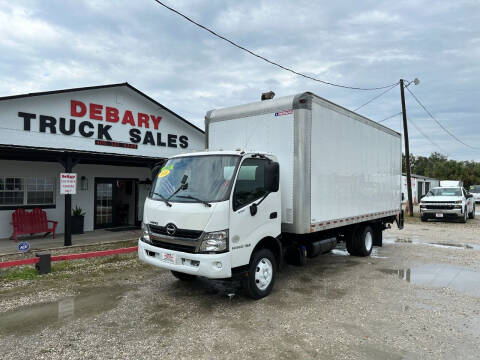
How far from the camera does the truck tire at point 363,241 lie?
8.68 m

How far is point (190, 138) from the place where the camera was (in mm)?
16703

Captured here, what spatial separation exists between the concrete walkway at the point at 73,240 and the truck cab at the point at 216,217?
19.4ft

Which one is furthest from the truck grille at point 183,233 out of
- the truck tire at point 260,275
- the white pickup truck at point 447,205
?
the white pickup truck at point 447,205

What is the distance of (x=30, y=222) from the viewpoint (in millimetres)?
10891

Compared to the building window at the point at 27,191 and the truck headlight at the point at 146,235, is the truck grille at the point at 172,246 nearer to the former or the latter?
the truck headlight at the point at 146,235

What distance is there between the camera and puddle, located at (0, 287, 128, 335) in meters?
4.37

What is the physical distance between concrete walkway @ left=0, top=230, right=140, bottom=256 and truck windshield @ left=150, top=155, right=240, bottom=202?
5.87 meters

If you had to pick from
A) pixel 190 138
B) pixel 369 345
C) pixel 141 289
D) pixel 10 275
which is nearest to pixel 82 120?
pixel 190 138

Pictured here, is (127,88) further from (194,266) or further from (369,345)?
(369,345)

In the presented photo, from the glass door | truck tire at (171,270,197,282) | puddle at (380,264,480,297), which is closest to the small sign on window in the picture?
the glass door

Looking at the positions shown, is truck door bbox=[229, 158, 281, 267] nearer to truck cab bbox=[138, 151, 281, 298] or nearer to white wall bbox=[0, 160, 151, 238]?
truck cab bbox=[138, 151, 281, 298]

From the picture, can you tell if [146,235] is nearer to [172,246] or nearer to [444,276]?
[172,246]

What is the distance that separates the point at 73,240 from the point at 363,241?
29.6 feet

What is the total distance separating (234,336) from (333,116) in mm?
4520
